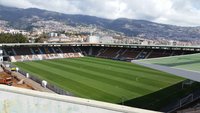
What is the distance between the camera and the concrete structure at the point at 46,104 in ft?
17.4

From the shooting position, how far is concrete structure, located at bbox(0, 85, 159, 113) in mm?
5309

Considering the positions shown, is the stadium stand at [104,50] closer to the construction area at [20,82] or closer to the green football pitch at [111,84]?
the green football pitch at [111,84]

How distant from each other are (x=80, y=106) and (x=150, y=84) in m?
27.2

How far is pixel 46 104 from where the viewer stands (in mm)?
5949

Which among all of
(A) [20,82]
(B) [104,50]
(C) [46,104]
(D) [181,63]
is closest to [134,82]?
(A) [20,82]

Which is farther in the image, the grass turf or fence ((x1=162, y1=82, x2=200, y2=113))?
fence ((x1=162, y1=82, x2=200, y2=113))

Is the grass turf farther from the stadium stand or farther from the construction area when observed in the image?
the stadium stand

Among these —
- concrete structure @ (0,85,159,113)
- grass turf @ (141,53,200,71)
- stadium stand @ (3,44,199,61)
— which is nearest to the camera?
concrete structure @ (0,85,159,113)

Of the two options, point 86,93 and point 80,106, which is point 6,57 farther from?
point 80,106

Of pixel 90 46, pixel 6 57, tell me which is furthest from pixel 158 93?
pixel 90 46

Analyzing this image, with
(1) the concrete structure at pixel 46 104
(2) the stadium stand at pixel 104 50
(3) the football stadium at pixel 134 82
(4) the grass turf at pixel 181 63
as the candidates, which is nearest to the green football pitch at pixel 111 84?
(3) the football stadium at pixel 134 82

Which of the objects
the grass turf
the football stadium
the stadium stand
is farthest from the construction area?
the stadium stand

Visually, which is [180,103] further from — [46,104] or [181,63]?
[46,104]

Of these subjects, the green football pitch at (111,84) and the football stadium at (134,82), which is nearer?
the football stadium at (134,82)
